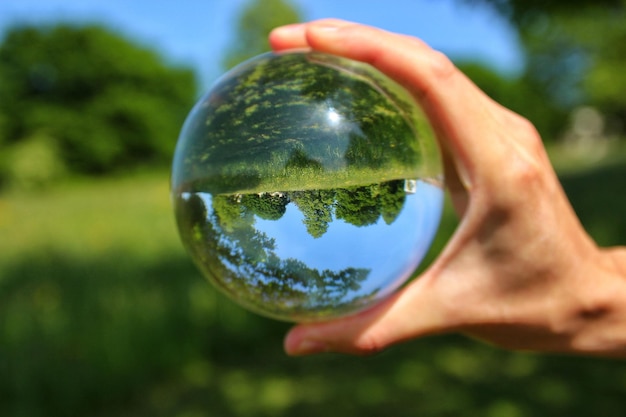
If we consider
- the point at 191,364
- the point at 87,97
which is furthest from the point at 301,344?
the point at 87,97

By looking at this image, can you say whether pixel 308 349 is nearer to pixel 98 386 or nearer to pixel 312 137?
pixel 312 137

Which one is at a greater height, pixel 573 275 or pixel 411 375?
pixel 573 275

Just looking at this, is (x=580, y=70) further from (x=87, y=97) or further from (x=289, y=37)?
(x=289, y=37)

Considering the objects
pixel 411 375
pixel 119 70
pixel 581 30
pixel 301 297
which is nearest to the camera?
Answer: pixel 301 297

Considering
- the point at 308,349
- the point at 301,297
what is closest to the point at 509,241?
the point at 301,297

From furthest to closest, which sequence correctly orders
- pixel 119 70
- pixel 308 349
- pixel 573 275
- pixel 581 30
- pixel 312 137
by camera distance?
pixel 581 30, pixel 119 70, pixel 308 349, pixel 573 275, pixel 312 137

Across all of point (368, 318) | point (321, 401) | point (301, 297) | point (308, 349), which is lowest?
point (321, 401)

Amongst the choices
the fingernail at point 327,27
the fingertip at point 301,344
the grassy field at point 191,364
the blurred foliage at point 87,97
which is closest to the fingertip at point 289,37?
the fingernail at point 327,27
